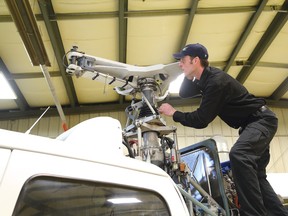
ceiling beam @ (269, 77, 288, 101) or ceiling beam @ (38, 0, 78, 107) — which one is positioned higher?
ceiling beam @ (269, 77, 288, 101)

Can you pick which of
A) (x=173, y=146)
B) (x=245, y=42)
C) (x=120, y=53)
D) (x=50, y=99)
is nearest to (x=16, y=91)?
(x=50, y=99)

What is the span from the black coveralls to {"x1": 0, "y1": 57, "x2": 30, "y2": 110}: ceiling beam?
5.06 metres

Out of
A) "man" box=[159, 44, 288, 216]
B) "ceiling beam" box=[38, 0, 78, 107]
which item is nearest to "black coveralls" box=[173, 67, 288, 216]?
"man" box=[159, 44, 288, 216]

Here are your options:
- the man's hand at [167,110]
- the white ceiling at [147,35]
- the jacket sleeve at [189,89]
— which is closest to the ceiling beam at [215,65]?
the white ceiling at [147,35]

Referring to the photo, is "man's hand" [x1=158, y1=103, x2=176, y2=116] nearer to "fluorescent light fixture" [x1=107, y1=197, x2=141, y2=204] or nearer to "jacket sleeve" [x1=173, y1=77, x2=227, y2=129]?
"jacket sleeve" [x1=173, y1=77, x2=227, y2=129]

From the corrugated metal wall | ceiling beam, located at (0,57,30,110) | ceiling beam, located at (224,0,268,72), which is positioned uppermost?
ceiling beam, located at (224,0,268,72)

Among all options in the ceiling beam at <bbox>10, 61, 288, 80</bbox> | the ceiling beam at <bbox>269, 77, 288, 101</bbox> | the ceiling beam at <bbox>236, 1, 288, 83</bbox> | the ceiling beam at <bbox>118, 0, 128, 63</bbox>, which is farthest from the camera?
the ceiling beam at <bbox>269, 77, 288, 101</bbox>

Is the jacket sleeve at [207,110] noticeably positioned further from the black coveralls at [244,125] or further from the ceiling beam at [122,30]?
the ceiling beam at [122,30]

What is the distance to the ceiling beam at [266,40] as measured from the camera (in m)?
5.73

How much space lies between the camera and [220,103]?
244 centimetres

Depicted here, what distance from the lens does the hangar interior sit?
5379mm

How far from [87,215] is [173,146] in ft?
5.04

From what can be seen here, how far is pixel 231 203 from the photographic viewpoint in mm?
2975

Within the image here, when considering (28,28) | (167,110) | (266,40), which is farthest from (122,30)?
(167,110)
